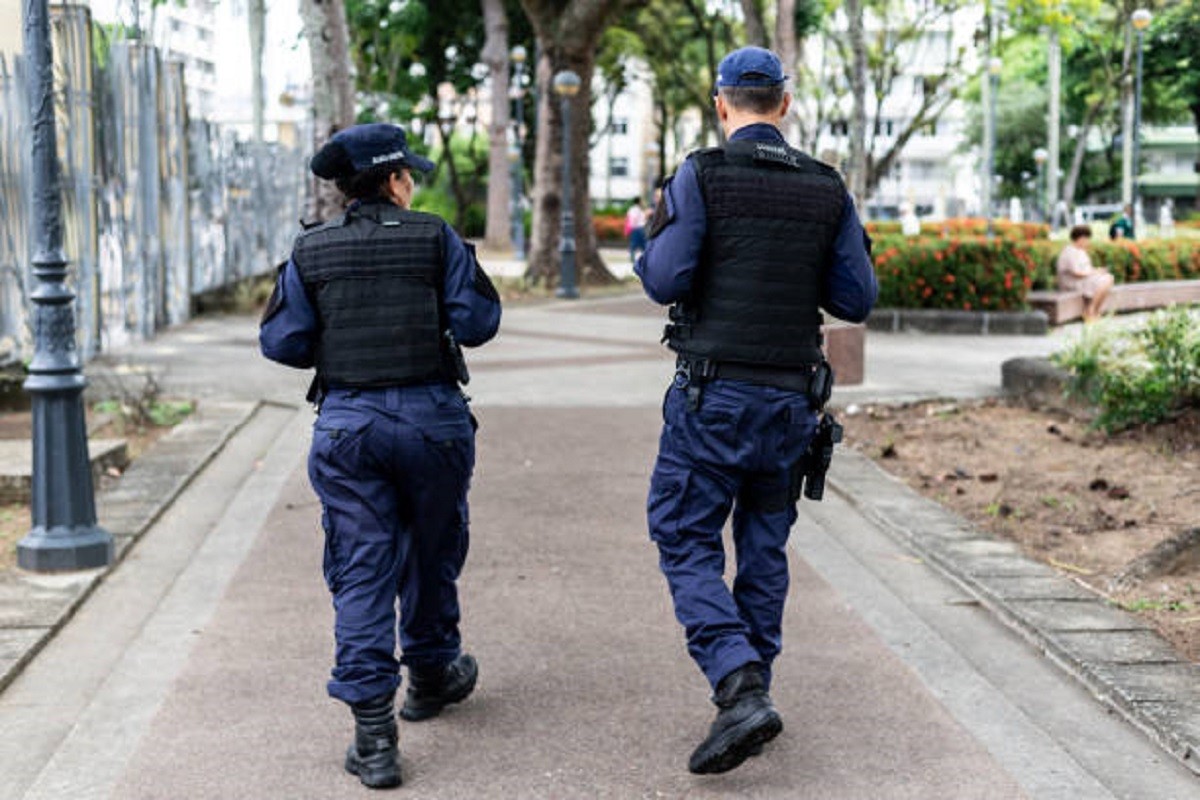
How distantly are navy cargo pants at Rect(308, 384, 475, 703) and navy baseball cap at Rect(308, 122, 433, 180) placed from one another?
0.61 meters

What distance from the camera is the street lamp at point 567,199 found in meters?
24.8

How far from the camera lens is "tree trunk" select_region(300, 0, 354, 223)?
64.9ft

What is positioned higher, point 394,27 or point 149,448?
point 394,27

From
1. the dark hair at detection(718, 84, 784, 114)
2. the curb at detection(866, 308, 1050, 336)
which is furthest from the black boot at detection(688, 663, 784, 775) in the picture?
the curb at detection(866, 308, 1050, 336)

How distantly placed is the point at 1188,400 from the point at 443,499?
20.5ft

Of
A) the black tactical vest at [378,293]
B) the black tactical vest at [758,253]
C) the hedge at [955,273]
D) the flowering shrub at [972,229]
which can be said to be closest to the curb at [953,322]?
the hedge at [955,273]

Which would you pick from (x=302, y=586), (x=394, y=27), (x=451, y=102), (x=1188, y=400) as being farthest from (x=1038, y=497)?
(x=451, y=102)

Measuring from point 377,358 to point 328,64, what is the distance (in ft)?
54.0

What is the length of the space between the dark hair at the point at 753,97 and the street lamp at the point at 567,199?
20150 millimetres

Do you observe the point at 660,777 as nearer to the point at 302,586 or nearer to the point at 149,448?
the point at 302,586

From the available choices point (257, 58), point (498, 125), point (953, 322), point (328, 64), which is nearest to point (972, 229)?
point (498, 125)

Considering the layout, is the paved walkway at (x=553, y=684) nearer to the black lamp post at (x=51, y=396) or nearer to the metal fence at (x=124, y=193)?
the black lamp post at (x=51, y=396)

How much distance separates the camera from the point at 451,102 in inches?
1954

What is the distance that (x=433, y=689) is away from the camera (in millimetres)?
4898
